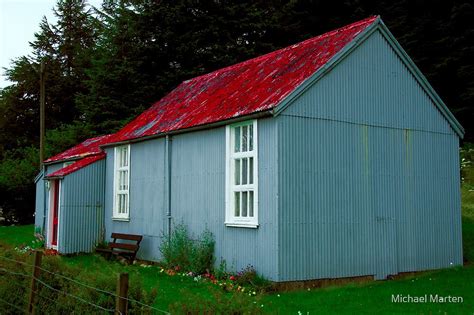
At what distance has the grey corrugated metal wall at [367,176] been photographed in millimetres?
12836

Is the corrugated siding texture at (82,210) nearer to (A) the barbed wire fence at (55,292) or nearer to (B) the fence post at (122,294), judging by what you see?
(A) the barbed wire fence at (55,292)

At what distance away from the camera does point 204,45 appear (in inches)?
1374

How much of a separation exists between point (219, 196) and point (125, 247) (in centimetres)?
467

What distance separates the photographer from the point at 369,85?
14.6 metres

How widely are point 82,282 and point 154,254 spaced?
32.5ft

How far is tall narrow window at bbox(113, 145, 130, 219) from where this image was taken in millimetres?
19266

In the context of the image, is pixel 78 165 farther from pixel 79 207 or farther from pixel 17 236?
pixel 17 236

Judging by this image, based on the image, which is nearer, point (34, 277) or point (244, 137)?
point (34, 277)

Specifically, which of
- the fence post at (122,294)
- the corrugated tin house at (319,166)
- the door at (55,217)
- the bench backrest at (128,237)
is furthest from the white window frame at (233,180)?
the door at (55,217)

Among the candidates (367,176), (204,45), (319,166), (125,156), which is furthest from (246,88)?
(204,45)

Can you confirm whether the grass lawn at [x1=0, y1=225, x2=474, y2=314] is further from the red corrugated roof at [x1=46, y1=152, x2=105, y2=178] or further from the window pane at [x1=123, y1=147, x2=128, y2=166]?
the red corrugated roof at [x1=46, y1=152, x2=105, y2=178]

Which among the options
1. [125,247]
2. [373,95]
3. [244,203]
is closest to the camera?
[244,203]

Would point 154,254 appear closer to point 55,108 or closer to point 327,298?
point 327,298

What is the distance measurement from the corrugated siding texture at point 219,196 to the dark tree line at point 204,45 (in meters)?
17.5
